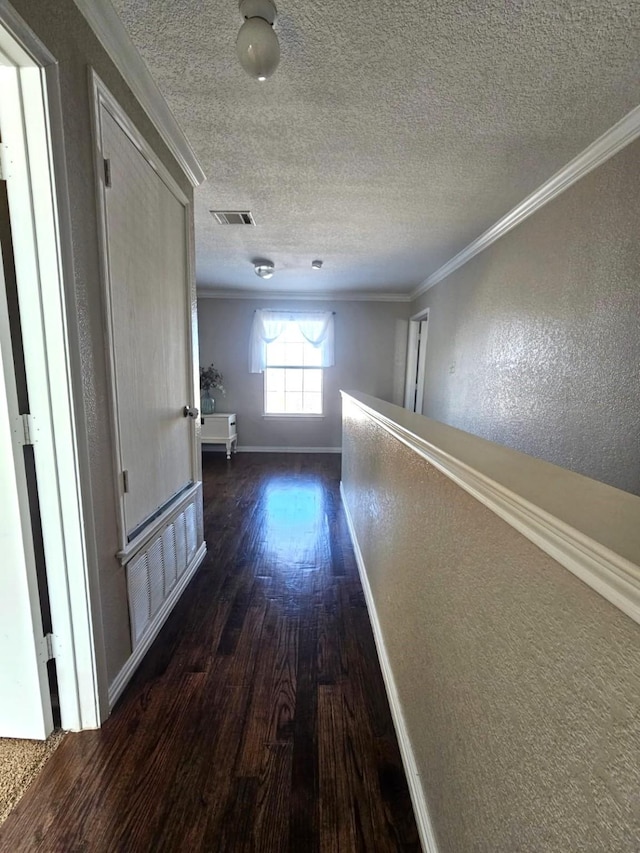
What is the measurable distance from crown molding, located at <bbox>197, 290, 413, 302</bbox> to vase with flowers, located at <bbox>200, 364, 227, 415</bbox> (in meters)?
1.06

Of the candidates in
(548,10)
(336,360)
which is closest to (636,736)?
(548,10)

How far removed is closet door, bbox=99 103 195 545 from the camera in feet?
4.39

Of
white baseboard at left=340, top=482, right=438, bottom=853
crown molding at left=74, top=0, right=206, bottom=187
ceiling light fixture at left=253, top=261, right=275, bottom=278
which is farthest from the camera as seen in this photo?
ceiling light fixture at left=253, top=261, right=275, bottom=278

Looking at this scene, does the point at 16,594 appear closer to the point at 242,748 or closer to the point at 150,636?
the point at 150,636

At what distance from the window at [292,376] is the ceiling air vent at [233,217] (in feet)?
8.60

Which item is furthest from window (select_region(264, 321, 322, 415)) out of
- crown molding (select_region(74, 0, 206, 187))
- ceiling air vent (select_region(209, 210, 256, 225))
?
crown molding (select_region(74, 0, 206, 187))

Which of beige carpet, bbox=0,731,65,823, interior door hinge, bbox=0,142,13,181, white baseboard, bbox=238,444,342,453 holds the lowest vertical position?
white baseboard, bbox=238,444,342,453

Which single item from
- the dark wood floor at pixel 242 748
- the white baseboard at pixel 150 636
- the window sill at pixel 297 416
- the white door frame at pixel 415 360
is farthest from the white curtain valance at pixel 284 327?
the dark wood floor at pixel 242 748

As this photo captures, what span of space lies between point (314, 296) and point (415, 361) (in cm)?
178

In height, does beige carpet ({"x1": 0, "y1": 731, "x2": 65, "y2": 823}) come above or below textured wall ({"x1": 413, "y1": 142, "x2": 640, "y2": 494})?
below

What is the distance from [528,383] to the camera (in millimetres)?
2311

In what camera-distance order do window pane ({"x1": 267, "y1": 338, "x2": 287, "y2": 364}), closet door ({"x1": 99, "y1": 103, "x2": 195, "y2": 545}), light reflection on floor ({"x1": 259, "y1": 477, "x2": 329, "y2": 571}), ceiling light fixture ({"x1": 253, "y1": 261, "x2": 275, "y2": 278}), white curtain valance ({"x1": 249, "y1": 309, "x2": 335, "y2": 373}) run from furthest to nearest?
window pane ({"x1": 267, "y1": 338, "x2": 287, "y2": 364})
white curtain valance ({"x1": 249, "y1": 309, "x2": 335, "y2": 373})
ceiling light fixture ({"x1": 253, "y1": 261, "x2": 275, "y2": 278})
light reflection on floor ({"x1": 259, "y1": 477, "x2": 329, "y2": 571})
closet door ({"x1": 99, "y1": 103, "x2": 195, "y2": 545})

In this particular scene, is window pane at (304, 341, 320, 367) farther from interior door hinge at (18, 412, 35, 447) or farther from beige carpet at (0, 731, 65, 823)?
beige carpet at (0, 731, 65, 823)

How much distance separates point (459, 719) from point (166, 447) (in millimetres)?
1608
